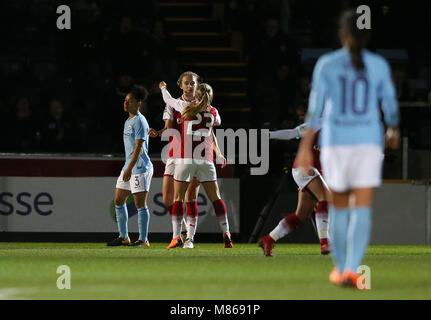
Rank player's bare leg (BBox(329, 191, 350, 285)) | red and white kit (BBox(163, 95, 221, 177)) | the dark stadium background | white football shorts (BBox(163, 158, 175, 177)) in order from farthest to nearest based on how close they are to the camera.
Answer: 1. the dark stadium background
2. white football shorts (BBox(163, 158, 175, 177))
3. red and white kit (BBox(163, 95, 221, 177))
4. player's bare leg (BBox(329, 191, 350, 285))

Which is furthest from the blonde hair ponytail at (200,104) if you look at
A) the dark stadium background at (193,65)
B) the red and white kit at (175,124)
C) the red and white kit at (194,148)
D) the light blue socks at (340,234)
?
A: the light blue socks at (340,234)

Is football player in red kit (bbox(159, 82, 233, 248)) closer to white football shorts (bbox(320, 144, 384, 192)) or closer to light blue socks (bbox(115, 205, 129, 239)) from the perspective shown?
light blue socks (bbox(115, 205, 129, 239))

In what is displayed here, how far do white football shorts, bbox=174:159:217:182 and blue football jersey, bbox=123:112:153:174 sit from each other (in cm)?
73

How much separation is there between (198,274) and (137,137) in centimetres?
447

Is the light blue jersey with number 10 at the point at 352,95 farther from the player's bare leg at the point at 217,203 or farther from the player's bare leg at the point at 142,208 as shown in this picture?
the player's bare leg at the point at 142,208

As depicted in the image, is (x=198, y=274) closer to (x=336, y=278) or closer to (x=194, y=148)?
(x=336, y=278)

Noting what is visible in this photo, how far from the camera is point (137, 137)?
14.0 m

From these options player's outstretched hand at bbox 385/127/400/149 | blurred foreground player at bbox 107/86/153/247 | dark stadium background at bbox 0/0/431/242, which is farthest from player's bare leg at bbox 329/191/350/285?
dark stadium background at bbox 0/0/431/242

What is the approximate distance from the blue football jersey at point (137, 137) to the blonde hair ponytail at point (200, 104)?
A: 0.78 metres

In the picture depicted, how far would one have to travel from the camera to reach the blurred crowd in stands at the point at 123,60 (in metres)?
18.0

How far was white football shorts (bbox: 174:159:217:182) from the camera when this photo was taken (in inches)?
532

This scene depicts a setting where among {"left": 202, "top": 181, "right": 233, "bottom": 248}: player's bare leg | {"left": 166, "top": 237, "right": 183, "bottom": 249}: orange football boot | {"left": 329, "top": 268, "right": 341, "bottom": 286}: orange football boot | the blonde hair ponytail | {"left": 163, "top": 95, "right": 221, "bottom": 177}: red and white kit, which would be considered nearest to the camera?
{"left": 329, "top": 268, "right": 341, "bottom": 286}: orange football boot

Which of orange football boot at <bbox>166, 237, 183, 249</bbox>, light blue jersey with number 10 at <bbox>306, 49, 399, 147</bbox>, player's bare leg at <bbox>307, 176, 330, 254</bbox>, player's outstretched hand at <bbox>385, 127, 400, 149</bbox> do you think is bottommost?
orange football boot at <bbox>166, 237, 183, 249</bbox>
